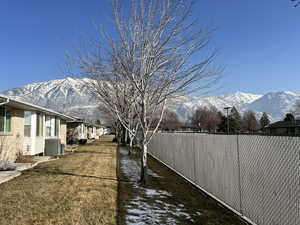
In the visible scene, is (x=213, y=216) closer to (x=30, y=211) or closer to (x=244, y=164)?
(x=244, y=164)

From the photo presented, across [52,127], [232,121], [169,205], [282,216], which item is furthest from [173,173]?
[232,121]

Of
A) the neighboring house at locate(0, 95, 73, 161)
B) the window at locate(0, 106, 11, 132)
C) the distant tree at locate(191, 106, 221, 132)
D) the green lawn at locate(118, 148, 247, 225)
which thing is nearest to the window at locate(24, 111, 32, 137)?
the neighboring house at locate(0, 95, 73, 161)

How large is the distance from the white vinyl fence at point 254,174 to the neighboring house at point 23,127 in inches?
306

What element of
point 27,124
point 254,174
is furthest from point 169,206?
point 27,124

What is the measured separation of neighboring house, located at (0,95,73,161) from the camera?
418 inches

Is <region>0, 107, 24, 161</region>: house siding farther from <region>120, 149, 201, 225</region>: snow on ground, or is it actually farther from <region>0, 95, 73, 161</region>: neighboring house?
<region>120, 149, 201, 225</region>: snow on ground

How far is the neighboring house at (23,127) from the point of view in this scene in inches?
418

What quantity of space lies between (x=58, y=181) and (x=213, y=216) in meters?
5.05

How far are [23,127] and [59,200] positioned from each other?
327 inches

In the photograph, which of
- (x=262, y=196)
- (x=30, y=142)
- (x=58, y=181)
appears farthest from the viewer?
(x=30, y=142)

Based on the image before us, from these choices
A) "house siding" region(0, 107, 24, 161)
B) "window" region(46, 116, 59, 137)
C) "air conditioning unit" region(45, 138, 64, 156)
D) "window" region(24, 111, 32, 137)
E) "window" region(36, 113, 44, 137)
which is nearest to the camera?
"house siding" region(0, 107, 24, 161)

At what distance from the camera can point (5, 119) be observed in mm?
10828

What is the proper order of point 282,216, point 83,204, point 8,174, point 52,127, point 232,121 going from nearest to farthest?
point 282,216, point 83,204, point 8,174, point 52,127, point 232,121

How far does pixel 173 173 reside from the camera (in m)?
10.4
